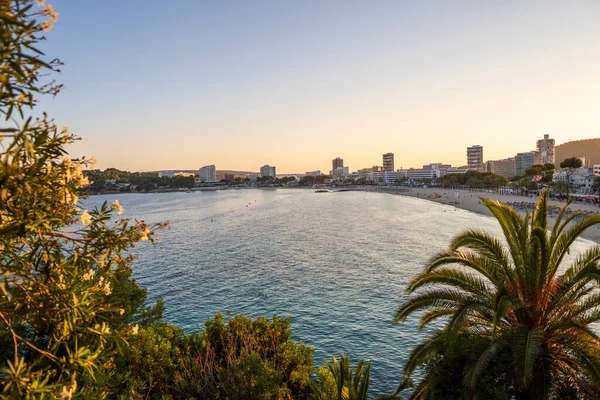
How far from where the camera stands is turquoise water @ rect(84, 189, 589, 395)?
21.3m

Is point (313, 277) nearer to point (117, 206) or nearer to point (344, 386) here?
point (344, 386)

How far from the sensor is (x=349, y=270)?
35750 mm

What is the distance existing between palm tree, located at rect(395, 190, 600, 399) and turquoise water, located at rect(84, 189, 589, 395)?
9.42m

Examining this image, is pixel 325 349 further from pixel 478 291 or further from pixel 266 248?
pixel 266 248

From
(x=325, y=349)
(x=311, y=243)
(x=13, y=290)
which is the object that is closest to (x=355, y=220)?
(x=311, y=243)

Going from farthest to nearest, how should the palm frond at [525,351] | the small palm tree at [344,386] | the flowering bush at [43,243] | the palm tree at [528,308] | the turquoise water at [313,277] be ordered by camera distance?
1. the turquoise water at [313,277]
2. the small palm tree at [344,386]
3. the palm tree at [528,308]
4. the palm frond at [525,351]
5. the flowering bush at [43,243]

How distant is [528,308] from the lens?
8.30m

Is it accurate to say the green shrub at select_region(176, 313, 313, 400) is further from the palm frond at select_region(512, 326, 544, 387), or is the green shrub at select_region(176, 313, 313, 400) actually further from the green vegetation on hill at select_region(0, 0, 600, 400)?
the palm frond at select_region(512, 326, 544, 387)


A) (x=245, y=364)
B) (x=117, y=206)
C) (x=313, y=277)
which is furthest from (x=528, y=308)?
(x=313, y=277)

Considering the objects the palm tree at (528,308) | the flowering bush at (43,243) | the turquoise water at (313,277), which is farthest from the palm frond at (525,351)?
the turquoise water at (313,277)

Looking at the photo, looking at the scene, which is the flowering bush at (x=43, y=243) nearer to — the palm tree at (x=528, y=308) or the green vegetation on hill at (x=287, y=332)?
the green vegetation on hill at (x=287, y=332)

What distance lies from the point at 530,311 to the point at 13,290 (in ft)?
32.4

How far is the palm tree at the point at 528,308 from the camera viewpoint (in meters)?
7.49

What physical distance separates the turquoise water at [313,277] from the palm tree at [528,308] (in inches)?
371
